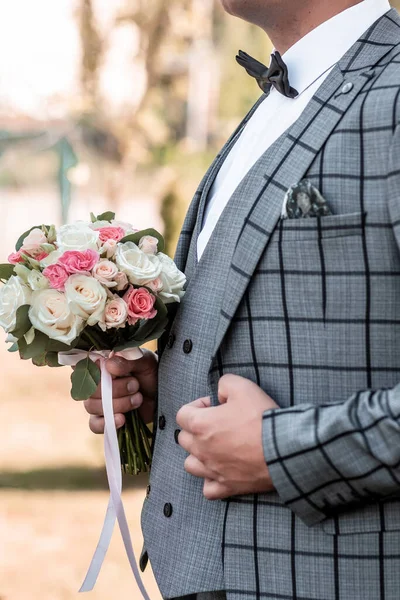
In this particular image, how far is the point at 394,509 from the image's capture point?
137cm

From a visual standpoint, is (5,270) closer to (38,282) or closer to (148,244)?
(38,282)

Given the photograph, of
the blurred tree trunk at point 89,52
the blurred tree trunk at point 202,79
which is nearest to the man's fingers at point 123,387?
the blurred tree trunk at point 202,79

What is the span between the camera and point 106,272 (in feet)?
5.30

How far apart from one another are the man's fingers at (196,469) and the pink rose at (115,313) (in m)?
0.29

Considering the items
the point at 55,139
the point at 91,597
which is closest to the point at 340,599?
the point at 91,597

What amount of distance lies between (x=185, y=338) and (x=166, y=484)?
295 millimetres

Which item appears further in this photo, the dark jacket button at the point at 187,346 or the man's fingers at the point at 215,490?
the dark jacket button at the point at 187,346

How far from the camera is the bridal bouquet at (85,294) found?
5.23 ft

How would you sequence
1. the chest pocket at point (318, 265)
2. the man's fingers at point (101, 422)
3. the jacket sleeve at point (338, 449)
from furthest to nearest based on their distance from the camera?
the man's fingers at point (101, 422)
the chest pocket at point (318, 265)
the jacket sleeve at point (338, 449)

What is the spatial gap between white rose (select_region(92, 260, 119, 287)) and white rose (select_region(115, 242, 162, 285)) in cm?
2

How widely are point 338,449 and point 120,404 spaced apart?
0.62m

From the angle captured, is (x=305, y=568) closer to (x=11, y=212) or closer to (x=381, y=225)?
(x=381, y=225)

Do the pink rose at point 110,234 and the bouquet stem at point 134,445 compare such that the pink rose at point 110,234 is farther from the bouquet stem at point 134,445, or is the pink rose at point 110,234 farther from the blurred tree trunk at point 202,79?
the blurred tree trunk at point 202,79


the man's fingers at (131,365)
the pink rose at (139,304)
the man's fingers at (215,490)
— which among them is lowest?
the man's fingers at (215,490)
